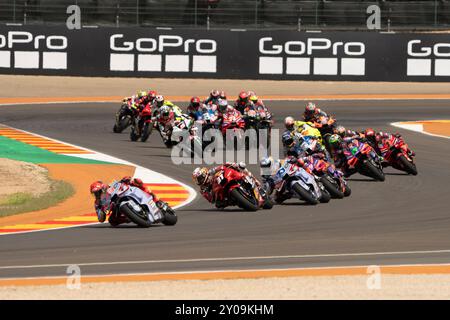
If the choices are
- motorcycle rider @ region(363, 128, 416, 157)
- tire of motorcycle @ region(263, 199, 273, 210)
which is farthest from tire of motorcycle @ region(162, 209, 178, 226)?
motorcycle rider @ region(363, 128, 416, 157)

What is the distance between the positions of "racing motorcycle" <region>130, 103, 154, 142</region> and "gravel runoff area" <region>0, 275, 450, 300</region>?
18646 mm

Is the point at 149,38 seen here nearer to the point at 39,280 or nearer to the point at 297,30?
the point at 297,30

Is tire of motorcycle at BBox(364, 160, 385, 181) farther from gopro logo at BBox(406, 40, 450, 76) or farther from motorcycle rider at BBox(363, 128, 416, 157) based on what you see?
gopro logo at BBox(406, 40, 450, 76)

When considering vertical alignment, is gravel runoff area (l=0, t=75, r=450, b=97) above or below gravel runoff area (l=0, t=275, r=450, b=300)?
above

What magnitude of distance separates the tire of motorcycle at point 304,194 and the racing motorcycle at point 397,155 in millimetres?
5827

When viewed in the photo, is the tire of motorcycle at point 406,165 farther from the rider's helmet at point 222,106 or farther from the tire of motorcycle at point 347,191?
the rider's helmet at point 222,106

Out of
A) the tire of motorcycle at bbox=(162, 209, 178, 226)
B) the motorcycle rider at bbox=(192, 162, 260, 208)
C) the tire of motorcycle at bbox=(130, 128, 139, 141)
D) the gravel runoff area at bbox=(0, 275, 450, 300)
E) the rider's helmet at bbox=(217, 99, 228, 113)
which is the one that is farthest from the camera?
the tire of motorcycle at bbox=(130, 128, 139, 141)

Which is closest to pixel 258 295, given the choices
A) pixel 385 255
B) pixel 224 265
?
pixel 224 265

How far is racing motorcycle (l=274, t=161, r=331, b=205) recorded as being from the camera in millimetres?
23484

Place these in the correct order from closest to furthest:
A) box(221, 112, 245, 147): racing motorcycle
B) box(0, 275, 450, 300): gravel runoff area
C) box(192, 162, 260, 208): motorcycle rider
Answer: box(0, 275, 450, 300): gravel runoff area < box(192, 162, 260, 208): motorcycle rider < box(221, 112, 245, 147): racing motorcycle

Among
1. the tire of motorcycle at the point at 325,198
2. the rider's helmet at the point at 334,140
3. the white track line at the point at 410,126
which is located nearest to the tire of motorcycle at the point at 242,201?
the tire of motorcycle at the point at 325,198

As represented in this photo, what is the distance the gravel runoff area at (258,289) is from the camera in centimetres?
1499

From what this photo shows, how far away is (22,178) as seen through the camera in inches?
1056

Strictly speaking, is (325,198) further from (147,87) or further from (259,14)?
(259,14)
